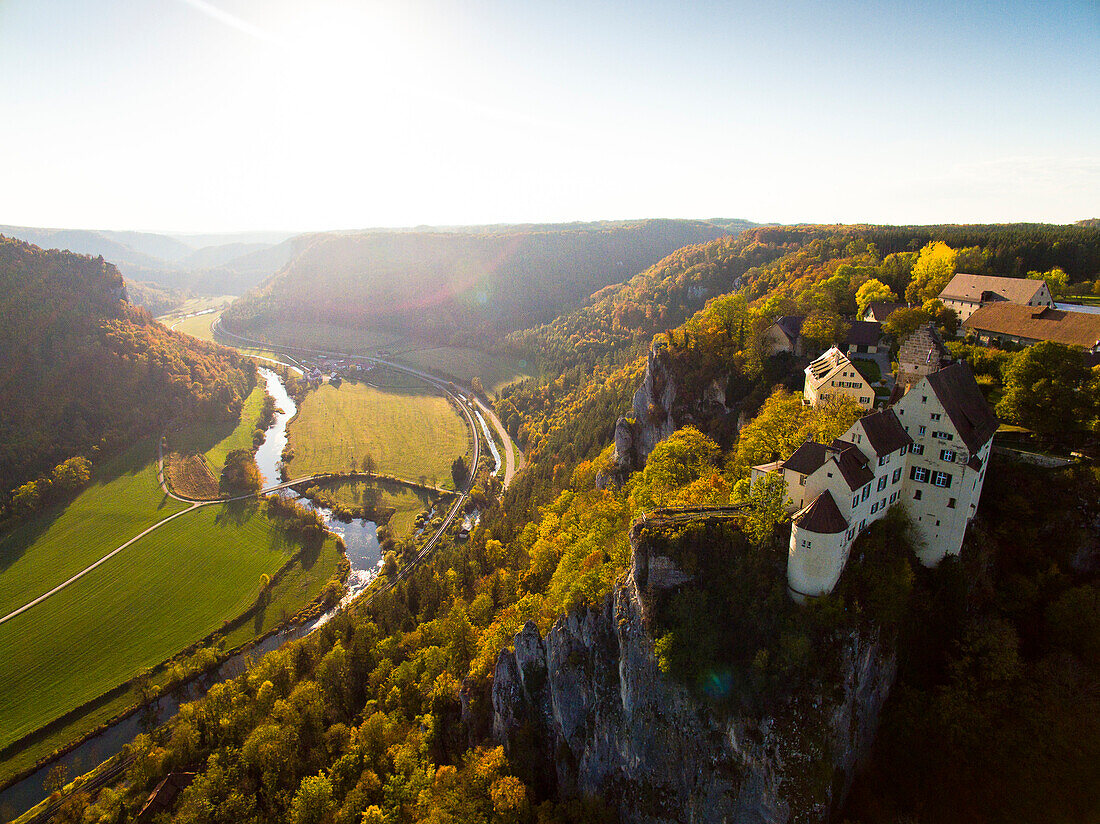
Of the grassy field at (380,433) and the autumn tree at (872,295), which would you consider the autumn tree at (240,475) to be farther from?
the autumn tree at (872,295)

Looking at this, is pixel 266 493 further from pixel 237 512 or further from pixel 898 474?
pixel 898 474

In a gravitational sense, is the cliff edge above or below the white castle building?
below

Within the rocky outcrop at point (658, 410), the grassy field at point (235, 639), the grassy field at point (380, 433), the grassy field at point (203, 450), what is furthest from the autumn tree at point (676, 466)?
the grassy field at point (203, 450)

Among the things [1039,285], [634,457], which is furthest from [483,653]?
[1039,285]

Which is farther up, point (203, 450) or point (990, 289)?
point (990, 289)

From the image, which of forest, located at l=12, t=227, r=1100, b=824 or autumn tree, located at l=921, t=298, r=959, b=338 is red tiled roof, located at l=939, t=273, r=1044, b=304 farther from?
autumn tree, located at l=921, t=298, r=959, b=338

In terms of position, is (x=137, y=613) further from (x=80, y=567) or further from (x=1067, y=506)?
(x=1067, y=506)

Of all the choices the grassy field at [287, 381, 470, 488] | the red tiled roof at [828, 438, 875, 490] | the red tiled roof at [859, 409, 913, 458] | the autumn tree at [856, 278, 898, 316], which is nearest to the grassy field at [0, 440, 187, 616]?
the grassy field at [287, 381, 470, 488]

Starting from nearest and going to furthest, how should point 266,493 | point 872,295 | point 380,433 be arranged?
point 872,295, point 266,493, point 380,433

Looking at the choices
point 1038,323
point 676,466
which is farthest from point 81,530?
point 1038,323
